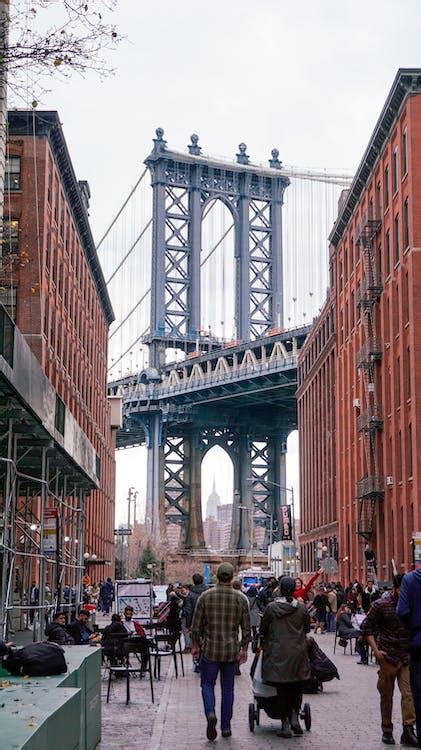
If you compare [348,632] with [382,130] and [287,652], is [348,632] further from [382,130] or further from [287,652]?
[382,130]

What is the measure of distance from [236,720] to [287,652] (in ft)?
7.50

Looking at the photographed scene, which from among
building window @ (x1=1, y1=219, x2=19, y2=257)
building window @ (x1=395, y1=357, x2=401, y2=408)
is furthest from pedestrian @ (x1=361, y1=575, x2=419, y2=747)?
building window @ (x1=395, y1=357, x2=401, y2=408)

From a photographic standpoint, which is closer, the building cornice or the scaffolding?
the scaffolding

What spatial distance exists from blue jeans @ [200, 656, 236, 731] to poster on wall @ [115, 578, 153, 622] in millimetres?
14350

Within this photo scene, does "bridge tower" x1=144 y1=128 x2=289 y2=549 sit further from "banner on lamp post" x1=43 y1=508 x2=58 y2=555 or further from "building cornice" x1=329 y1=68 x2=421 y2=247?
"banner on lamp post" x1=43 y1=508 x2=58 y2=555

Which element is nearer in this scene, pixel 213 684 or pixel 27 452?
pixel 213 684

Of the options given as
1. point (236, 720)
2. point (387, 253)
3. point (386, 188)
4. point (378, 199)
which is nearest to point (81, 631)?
point (236, 720)

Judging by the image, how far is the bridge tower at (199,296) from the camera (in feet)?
435

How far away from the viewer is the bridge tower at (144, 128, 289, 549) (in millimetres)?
132500

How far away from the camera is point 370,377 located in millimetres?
54719

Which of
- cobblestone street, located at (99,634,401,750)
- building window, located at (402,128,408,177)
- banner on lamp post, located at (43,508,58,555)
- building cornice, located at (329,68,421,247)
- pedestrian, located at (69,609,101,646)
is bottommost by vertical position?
cobblestone street, located at (99,634,401,750)

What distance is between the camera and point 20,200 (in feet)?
173

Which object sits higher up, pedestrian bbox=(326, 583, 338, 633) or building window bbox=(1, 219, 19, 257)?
building window bbox=(1, 219, 19, 257)

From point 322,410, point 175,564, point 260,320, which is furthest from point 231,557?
point 322,410
